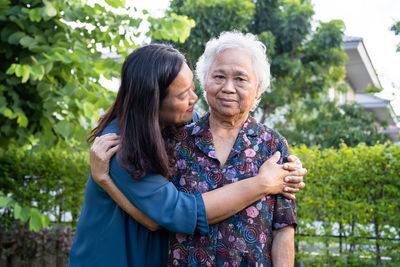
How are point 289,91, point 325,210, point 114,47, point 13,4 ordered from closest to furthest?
point 13,4 < point 114,47 < point 325,210 < point 289,91

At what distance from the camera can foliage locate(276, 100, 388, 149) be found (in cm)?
1182

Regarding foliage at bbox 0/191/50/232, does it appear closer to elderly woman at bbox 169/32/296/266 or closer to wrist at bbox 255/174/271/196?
elderly woman at bbox 169/32/296/266

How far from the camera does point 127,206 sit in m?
1.86

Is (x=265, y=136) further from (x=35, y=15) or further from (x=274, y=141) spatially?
(x=35, y=15)

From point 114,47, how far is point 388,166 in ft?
10.2

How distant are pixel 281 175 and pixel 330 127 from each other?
10519 mm

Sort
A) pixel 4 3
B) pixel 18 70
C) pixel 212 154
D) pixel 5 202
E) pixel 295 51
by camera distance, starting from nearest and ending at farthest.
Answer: pixel 212 154 → pixel 5 202 → pixel 18 70 → pixel 4 3 → pixel 295 51

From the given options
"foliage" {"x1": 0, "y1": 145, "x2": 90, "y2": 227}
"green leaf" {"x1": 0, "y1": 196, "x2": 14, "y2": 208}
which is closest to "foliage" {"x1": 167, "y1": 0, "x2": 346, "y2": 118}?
"foliage" {"x1": 0, "y1": 145, "x2": 90, "y2": 227}

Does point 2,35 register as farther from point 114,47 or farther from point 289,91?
point 289,91

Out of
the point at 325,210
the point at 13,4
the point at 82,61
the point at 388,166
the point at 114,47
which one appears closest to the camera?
the point at 82,61

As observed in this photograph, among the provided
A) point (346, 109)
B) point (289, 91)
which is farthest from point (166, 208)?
point (346, 109)

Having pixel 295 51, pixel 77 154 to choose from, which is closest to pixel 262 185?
pixel 77 154

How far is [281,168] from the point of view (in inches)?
75.9

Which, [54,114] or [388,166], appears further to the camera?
[388,166]
